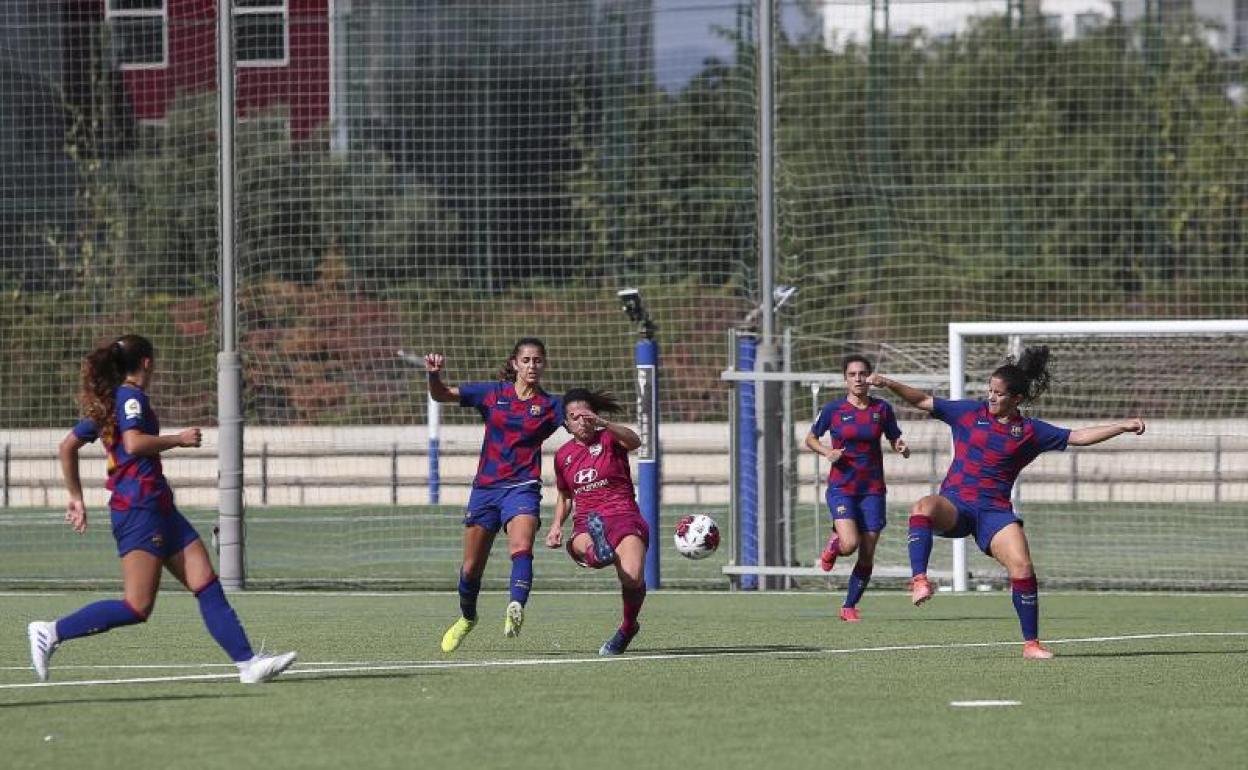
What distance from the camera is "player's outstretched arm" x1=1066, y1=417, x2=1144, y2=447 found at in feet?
40.6

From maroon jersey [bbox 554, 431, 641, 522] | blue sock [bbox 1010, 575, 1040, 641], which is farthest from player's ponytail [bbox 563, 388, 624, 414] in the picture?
blue sock [bbox 1010, 575, 1040, 641]

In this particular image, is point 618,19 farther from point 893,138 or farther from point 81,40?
point 893,138

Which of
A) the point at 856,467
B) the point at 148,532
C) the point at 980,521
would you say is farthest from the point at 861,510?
the point at 148,532

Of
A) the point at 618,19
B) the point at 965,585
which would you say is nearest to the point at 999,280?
the point at 618,19

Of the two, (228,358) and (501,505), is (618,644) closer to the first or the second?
(501,505)

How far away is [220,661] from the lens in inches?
480

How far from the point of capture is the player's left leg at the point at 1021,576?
1248 centimetres

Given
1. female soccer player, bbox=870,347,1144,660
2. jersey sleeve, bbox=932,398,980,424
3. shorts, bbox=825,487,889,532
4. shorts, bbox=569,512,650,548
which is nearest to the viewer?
female soccer player, bbox=870,347,1144,660

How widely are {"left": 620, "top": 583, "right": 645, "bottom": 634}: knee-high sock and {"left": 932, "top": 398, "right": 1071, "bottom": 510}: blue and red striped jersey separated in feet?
6.60

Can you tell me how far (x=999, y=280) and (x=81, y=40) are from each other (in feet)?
48.6

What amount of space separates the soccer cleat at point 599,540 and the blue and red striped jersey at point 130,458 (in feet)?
10.8

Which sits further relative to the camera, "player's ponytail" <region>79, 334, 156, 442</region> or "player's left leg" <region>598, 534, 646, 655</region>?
"player's left leg" <region>598, 534, 646, 655</region>

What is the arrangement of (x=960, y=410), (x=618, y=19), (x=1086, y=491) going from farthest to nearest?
1. (x=1086, y=491)
2. (x=618, y=19)
3. (x=960, y=410)

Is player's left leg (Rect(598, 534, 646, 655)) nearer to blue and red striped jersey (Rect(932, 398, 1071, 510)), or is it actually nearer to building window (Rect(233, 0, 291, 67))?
blue and red striped jersey (Rect(932, 398, 1071, 510))
